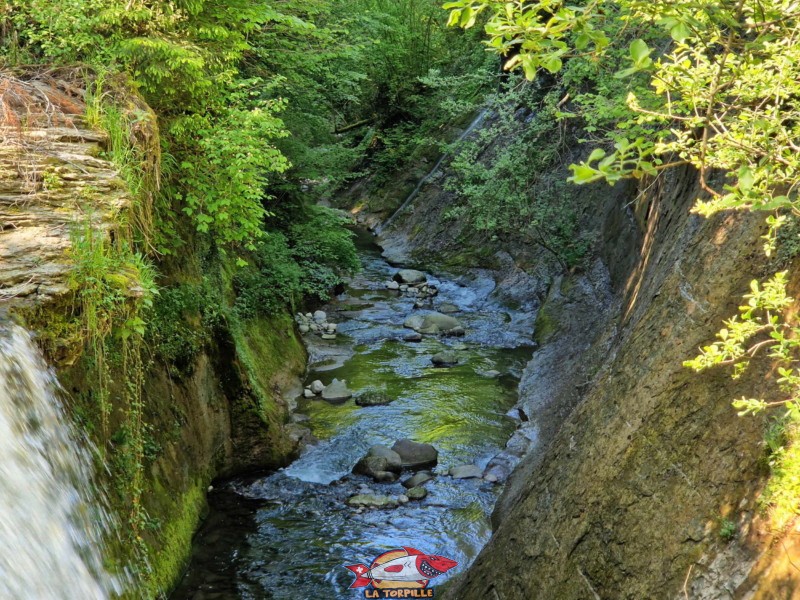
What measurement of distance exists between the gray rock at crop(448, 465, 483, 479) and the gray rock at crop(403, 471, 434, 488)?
0.31 metres

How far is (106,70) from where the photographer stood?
274 inches

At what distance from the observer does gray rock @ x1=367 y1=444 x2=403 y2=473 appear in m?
9.77

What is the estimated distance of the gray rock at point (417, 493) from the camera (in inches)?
364

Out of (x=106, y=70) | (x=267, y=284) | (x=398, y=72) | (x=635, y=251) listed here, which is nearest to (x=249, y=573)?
(x=106, y=70)

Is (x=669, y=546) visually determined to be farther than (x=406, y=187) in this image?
No

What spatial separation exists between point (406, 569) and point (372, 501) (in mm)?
1503

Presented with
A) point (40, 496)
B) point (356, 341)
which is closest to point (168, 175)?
point (40, 496)

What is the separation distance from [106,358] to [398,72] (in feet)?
76.5

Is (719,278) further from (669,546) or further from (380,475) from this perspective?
(380,475)

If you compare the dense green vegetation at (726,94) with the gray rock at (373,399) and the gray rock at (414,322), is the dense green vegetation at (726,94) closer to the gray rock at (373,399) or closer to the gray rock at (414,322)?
the gray rock at (373,399)

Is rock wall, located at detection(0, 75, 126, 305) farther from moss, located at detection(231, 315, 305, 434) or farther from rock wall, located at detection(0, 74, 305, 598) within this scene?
moss, located at detection(231, 315, 305, 434)

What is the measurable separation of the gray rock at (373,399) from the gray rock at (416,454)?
1731 mm

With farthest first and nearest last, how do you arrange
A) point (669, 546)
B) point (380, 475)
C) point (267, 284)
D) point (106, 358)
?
point (267, 284) → point (380, 475) → point (106, 358) → point (669, 546)

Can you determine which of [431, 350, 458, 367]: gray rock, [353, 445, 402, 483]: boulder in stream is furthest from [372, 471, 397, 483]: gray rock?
[431, 350, 458, 367]: gray rock
